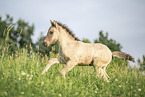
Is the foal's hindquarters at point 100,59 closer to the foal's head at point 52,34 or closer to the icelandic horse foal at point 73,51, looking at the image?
the icelandic horse foal at point 73,51

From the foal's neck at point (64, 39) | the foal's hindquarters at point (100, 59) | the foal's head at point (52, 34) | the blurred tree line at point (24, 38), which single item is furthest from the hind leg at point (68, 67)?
the blurred tree line at point (24, 38)

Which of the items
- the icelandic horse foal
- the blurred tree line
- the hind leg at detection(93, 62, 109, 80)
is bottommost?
the hind leg at detection(93, 62, 109, 80)

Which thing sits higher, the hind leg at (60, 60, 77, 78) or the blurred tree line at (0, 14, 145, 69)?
the blurred tree line at (0, 14, 145, 69)

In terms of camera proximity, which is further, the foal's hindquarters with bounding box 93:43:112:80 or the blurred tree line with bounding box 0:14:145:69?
the blurred tree line with bounding box 0:14:145:69

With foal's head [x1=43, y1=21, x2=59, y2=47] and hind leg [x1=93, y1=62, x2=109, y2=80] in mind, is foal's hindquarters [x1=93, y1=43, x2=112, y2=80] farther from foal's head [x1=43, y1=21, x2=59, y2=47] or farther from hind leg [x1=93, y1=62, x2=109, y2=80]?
foal's head [x1=43, y1=21, x2=59, y2=47]

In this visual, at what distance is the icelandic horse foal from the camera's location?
228 inches

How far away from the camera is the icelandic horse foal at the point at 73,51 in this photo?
19.0 ft

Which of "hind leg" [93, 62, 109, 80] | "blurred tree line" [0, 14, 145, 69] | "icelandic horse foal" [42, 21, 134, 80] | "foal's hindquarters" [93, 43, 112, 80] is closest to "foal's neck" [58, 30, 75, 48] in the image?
"icelandic horse foal" [42, 21, 134, 80]

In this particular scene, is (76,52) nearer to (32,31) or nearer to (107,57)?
(107,57)

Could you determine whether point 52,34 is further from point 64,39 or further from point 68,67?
point 68,67

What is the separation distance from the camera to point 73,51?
5781mm

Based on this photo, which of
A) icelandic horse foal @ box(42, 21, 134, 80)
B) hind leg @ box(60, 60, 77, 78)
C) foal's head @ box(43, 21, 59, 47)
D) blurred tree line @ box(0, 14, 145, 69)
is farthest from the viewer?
blurred tree line @ box(0, 14, 145, 69)

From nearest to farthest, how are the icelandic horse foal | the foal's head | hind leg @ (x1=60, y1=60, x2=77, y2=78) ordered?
hind leg @ (x1=60, y1=60, x2=77, y2=78) → the icelandic horse foal → the foal's head

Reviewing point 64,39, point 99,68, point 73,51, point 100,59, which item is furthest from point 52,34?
point 99,68
